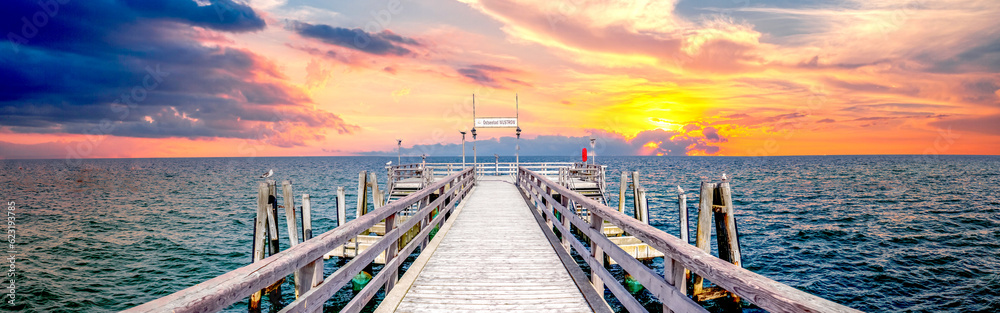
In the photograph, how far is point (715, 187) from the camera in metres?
9.12

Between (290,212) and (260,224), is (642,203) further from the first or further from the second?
(260,224)

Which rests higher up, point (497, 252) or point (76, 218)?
point (497, 252)

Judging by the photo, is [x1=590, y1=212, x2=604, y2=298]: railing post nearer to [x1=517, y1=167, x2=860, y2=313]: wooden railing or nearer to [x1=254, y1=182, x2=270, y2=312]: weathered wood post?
[x1=517, y1=167, x2=860, y2=313]: wooden railing

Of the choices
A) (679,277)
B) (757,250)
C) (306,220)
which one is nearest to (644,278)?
(679,277)

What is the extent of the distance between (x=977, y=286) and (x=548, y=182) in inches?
526

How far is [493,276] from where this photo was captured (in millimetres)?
5762

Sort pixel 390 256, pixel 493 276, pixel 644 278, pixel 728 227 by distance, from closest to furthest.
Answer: pixel 644 278 < pixel 390 256 < pixel 493 276 < pixel 728 227

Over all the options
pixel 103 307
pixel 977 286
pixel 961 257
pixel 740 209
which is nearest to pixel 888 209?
pixel 740 209

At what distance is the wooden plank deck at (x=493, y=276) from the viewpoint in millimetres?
4711

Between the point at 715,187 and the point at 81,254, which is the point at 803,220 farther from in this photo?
the point at 81,254

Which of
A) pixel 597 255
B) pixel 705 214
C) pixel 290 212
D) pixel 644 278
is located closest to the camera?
pixel 644 278

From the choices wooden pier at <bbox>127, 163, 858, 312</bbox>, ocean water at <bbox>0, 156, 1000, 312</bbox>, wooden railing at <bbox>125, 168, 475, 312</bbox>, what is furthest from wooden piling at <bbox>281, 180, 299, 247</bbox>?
wooden railing at <bbox>125, 168, 475, 312</bbox>

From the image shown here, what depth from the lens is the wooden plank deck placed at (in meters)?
4.71

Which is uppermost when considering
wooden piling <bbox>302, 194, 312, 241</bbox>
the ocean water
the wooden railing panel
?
the wooden railing panel
